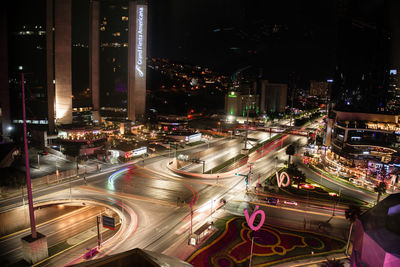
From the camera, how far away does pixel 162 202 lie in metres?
36.5

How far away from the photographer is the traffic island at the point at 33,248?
23.5 meters

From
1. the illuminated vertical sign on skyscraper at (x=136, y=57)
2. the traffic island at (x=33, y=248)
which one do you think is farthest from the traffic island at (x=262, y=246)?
the illuminated vertical sign on skyscraper at (x=136, y=57)

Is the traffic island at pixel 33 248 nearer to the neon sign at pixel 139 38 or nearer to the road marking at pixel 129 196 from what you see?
the road marking at pixel 129 196

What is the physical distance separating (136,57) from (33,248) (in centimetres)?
6879

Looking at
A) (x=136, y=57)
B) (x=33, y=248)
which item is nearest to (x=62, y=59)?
(x=136, y=57)

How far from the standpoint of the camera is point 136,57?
278 ft

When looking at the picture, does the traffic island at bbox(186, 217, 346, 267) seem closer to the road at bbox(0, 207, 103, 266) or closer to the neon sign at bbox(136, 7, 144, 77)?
the road at bbox(0, 207, 103, 266)

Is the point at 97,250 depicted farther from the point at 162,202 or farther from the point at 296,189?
the point at 296,189

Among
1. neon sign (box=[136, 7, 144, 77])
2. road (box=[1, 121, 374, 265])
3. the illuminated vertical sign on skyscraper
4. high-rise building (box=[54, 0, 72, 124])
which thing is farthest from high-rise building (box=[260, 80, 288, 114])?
road (box=[1, 121, 374, 265])

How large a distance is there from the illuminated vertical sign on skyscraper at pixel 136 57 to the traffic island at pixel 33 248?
64.5 m

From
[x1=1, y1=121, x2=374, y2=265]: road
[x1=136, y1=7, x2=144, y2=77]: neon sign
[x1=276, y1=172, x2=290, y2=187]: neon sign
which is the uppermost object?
[x1=136, y1=7, x2=144, y2=77]: neon sign

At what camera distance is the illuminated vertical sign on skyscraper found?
275 ft

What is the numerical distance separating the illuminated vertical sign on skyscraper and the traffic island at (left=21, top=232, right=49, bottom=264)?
64527 millimetres

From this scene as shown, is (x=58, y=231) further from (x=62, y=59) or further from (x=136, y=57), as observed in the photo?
(x=136, y=57)
